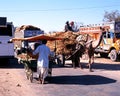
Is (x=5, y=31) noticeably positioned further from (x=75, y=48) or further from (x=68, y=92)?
(x=68, y=92)

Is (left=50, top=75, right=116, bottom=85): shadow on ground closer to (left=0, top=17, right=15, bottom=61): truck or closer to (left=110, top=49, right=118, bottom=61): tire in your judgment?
A: (left=0, top=17, right=15, bottom=61): truck

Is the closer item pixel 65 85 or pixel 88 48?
pixel 65 85

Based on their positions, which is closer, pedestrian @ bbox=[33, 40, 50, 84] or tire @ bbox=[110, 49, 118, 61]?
pedestrian @ bbox=[33, 40, 50, 84]

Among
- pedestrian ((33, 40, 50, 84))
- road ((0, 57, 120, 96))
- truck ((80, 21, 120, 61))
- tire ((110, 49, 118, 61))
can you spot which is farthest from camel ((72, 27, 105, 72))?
truck ((80, 21, 120, 61))

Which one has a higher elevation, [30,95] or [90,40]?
[90,40]

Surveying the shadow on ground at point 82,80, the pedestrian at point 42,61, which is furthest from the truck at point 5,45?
the pedestrian at point 42,61

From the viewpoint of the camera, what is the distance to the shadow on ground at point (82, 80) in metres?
14.6

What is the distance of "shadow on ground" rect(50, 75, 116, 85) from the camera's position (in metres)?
14.6

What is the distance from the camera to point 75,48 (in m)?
20.8

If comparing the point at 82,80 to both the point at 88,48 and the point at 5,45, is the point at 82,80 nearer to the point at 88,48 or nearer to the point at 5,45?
the point at 88,48

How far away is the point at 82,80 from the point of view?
1529 cm

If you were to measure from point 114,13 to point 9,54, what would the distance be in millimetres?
46021

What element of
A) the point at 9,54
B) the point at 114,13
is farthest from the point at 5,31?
the point at 114,13

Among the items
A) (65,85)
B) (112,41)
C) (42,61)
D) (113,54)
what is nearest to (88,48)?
(42,61)
